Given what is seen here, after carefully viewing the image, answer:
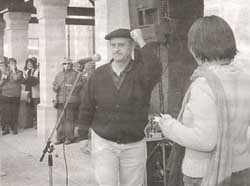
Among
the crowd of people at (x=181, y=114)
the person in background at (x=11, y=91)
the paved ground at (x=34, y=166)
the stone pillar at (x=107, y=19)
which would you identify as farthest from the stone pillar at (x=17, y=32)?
the crowd of people at (x=181, y=114)

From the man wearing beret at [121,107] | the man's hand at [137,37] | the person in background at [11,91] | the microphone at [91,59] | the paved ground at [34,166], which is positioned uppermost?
the man's hand at [137,37]

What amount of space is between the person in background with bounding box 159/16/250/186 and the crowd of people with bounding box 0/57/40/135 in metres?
6.68

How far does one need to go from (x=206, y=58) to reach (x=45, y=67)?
225 inches

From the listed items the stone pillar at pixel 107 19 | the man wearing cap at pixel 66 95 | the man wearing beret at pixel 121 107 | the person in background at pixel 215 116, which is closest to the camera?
the person in background at pixel 215 116

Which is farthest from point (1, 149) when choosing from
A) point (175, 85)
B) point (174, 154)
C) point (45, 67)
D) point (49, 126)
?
point (174, 154)

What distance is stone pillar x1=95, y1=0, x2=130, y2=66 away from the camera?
5.15 meters

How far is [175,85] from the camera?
5.81m

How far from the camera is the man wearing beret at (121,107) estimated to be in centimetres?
270

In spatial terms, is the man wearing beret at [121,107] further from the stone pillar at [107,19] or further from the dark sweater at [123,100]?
the stone pillar at [107,19]

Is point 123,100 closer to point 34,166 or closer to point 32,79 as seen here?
point 34,166

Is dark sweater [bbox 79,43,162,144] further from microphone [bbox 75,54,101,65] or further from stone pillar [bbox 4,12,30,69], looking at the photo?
stone pillar [bbox 4,12,30,69]

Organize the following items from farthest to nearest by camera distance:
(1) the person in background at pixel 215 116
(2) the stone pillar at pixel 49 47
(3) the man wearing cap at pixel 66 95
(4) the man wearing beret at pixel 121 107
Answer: (2) the stone pillar at pixel 49 47 → (3) the man wearing cap at pixel 66 95 → (4) the man wearing beret at pixel 121 107 → (1) the person in background at pixel 215 116

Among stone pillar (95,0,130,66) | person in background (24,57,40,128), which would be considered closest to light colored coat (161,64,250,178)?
stone pillar (95,0,130,66)

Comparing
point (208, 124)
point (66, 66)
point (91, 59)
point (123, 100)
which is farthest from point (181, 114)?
point (66, 66)
